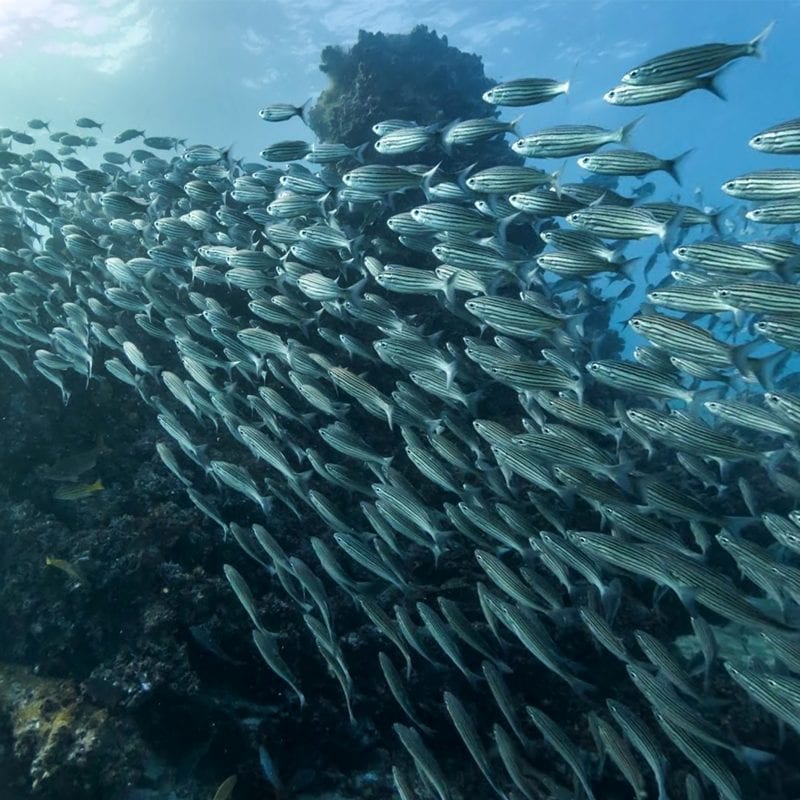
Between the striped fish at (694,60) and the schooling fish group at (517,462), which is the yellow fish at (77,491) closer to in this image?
the schooling fish group at (517,462)

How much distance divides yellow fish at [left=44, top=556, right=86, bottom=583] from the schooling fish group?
1.62 m

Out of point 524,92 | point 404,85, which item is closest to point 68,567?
point 524,92

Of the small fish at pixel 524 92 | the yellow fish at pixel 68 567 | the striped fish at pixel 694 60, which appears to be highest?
the striped fish at pixel 694 60

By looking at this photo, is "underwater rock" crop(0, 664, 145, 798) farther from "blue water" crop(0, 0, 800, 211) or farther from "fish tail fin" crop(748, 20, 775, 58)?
"blue water" crop(0, 0, 800, 211)

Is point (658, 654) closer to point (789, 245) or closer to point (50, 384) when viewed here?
point (789, 245)

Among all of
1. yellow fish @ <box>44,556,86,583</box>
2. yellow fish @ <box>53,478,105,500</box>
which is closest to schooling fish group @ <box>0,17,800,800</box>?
yellow fish @ <box>53,478,105,500</box>

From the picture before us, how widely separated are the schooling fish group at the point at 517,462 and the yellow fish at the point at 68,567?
1625 mm

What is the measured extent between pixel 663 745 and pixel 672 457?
5.02m

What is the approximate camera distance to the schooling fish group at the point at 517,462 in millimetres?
4500

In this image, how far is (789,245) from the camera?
515 cm

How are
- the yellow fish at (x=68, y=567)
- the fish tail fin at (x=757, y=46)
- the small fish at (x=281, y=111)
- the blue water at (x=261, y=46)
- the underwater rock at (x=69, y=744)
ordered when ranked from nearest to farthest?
1. the fish tail fin at (x=757, y=46)
2. the underwater rock at (x=69, y=744)
3. the yellow fish at (x=68, y=567)
4. the small fish at (x=281, y=111)
5. the blue water at (x=261, y=46)

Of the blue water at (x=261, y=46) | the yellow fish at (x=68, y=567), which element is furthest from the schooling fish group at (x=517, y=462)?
the blue water at (x=261, y=46)

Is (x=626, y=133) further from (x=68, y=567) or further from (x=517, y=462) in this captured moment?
(x=68, y=567)

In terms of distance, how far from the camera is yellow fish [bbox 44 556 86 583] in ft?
19.9
